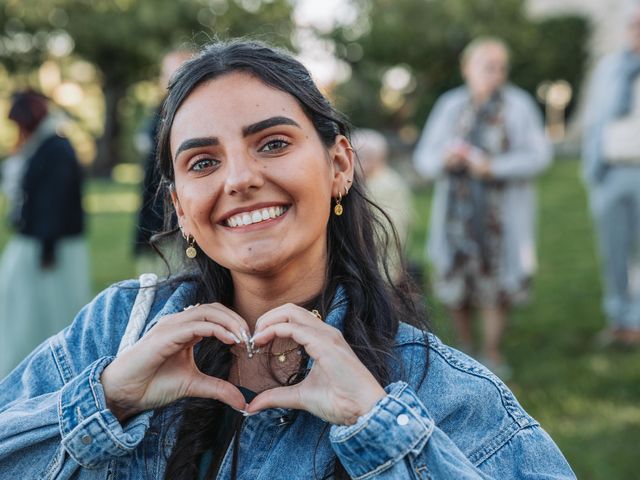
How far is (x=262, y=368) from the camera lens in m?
2.10

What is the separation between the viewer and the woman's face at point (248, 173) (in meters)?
1.93

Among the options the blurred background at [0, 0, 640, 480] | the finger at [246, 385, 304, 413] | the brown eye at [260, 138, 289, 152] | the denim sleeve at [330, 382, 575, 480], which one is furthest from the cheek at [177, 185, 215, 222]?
the blurred background at [0, 0, 640, 480]

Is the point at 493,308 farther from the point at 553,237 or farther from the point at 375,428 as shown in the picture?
the point at 553,237

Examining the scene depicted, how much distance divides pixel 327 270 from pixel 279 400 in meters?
0.47

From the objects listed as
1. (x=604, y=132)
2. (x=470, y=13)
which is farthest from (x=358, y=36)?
(x=604, y=132)

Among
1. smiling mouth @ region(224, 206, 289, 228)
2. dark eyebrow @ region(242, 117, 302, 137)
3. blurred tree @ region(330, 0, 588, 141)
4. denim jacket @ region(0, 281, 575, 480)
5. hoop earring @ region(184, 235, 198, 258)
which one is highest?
blurred tree @ region(330, 0, 588, 141)

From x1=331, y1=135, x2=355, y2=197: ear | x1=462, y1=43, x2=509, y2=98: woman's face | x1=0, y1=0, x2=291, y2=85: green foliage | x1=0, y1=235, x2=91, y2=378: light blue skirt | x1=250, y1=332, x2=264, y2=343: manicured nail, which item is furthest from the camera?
x1=0, y1=0, x2=291, y2=85: green foliage

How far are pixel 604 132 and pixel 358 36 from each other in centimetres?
1909

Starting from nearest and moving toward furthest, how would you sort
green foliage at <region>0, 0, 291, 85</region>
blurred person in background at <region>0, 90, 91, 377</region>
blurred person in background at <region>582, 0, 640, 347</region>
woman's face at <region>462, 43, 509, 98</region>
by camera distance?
woman's face at <region>462, 43, 509, 98</region>, blurred person in background at <region>0, 90, 91, 377</region>, blurred person in background at <region>582, 0, 640, 347</region>, green foliage at <region>0, 0, 291, 85</region>

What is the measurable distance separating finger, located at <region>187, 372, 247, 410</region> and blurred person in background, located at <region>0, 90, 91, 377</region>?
437cm

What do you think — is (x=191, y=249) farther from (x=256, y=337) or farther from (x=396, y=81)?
Result: (x=396, y=81)

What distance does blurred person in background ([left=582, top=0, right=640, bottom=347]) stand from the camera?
6285 millimetres

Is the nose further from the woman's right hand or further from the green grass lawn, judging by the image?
the green grass lawn

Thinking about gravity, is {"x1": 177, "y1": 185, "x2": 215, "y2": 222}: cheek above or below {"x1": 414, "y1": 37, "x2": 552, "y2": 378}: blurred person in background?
above
